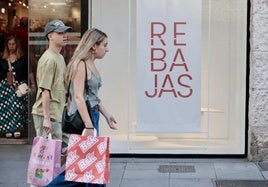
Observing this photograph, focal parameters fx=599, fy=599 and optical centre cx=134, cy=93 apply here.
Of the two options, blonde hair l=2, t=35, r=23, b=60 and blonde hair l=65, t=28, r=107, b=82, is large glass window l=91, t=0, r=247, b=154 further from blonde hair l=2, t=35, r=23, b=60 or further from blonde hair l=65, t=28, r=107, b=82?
blonde hair l=65, t=28, r=107, b=82

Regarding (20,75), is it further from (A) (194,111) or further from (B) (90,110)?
(B) (90,110)

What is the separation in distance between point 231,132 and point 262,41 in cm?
147

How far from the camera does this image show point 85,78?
5.69 meters

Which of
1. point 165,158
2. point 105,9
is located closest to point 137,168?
point 165,158

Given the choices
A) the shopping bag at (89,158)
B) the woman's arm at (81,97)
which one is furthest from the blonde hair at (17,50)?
the shopping bag at (89,158)

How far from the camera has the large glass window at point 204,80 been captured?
891 centimetres

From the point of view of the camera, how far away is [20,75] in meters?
10.2

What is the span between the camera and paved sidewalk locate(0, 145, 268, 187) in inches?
294

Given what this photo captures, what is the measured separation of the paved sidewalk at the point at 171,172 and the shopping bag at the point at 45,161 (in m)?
1.58

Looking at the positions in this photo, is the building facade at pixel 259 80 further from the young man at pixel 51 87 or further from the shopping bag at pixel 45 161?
the shopping bag at pixel 45 161

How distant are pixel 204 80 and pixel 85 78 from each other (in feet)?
11.8

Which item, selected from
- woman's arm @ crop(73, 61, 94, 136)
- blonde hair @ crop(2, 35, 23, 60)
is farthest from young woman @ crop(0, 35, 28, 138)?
woman's arm @ crop(73, 61, 94, 136)

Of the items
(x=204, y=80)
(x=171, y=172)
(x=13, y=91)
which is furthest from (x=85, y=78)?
(x=13, y=91)

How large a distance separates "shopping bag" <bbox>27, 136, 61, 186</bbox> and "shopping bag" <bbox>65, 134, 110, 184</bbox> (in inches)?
13.2
